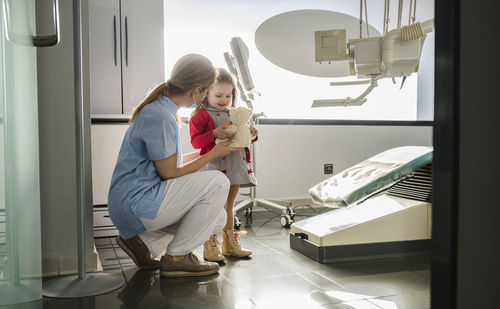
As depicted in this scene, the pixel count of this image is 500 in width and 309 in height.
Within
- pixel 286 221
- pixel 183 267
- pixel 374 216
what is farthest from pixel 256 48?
pixel 183 267

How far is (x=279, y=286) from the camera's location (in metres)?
1.54

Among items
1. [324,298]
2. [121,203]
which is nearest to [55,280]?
[121,203]

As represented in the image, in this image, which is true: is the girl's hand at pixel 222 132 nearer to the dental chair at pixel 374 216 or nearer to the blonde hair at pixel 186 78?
the blonde hair at pixel 186 78

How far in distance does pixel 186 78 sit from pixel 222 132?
293 millimetres

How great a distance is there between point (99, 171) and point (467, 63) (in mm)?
2376

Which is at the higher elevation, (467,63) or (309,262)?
(467,63)

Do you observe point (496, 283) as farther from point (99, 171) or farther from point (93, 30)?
point (93, 30)

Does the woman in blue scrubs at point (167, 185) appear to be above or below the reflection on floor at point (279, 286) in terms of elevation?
above

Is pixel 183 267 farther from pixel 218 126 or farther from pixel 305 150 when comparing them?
pixel 305 150

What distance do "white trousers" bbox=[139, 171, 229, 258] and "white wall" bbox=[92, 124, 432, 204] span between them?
1483mm

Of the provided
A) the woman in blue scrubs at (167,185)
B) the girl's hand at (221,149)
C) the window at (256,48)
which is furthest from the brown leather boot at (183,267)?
the window at (256,48)

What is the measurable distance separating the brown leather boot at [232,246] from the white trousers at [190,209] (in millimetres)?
321

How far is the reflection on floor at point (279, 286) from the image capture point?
1361 mm

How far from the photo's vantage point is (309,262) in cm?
186
